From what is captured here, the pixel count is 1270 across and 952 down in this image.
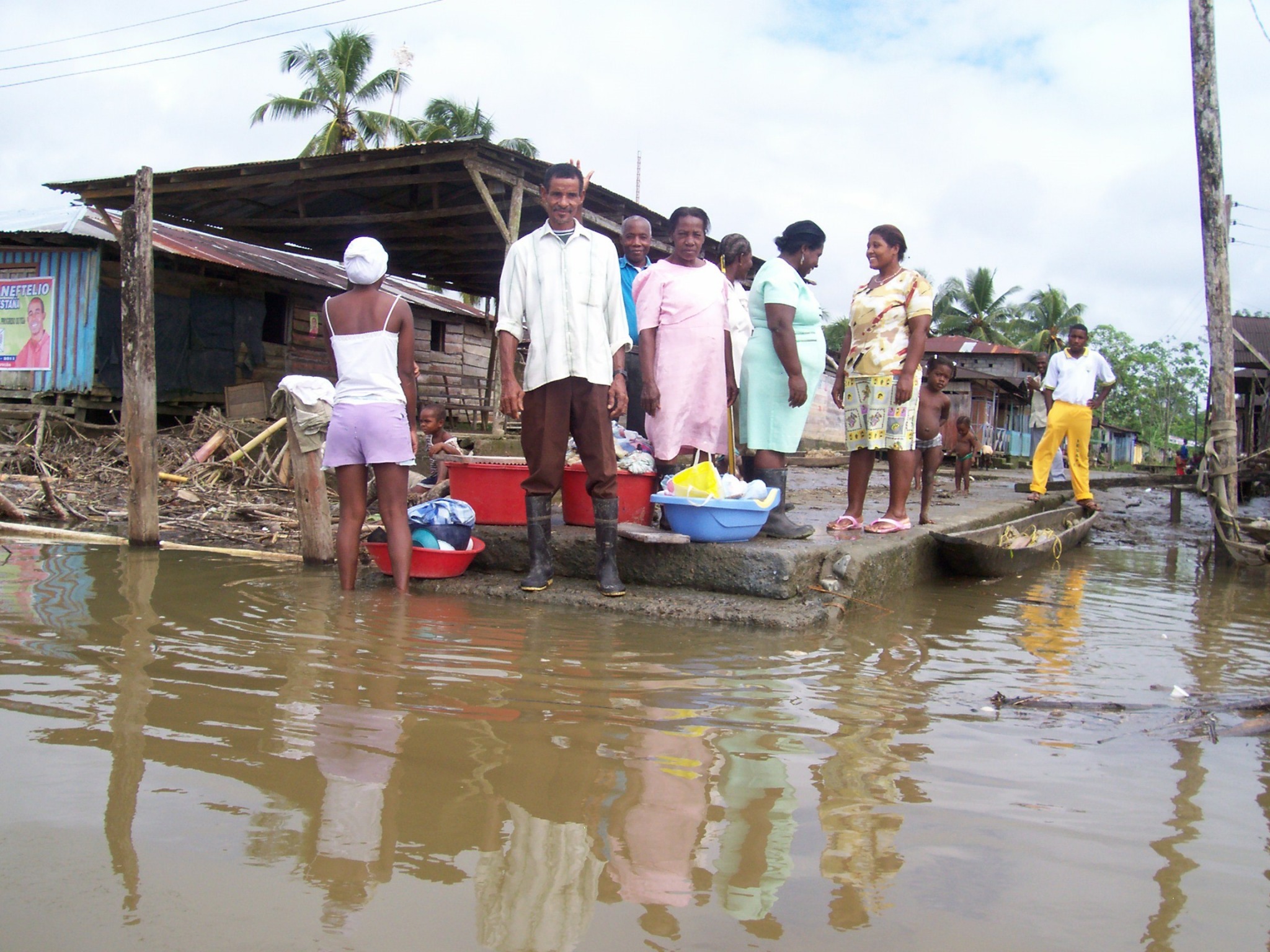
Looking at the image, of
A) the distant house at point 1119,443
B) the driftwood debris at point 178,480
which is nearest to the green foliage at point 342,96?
the driftwood debris at point 178,480

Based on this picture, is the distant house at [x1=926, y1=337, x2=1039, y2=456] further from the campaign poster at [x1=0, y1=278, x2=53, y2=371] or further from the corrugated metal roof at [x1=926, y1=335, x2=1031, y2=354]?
the campaign poster at [x1=0, y1=278, x2=53, y2=371]

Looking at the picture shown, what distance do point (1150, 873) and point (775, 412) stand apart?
315cm

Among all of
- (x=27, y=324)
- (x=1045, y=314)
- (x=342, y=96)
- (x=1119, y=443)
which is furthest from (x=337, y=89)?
(x=1119, y=443)

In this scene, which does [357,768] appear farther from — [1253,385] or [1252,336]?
[1252,336]

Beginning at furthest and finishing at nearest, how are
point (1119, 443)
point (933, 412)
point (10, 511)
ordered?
point (1119, 443) → point (933, 412) → point (10, 511)

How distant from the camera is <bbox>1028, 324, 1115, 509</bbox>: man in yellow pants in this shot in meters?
7.79

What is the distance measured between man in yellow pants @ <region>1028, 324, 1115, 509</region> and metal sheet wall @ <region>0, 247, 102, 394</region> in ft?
41.4

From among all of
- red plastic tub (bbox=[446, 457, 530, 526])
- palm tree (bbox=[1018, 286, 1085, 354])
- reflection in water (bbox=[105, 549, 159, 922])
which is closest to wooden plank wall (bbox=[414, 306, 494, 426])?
red plastic tub (bbox=[446, 457, 530, 526])

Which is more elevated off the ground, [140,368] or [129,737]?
[140,368]

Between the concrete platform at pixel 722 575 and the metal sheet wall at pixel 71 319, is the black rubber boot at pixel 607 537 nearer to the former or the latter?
the concrete platform at pixel 722 575

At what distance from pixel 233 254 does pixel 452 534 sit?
12795 mm

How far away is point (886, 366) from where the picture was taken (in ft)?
16.3

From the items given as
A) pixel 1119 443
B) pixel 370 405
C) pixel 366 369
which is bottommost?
pixel 370 405

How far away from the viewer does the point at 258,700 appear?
2.23 metres
